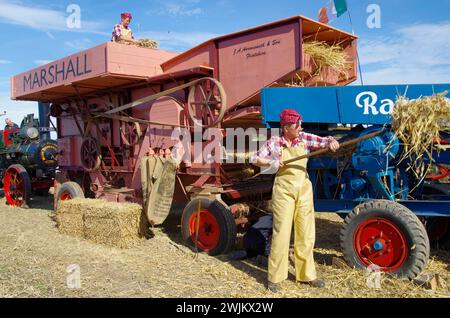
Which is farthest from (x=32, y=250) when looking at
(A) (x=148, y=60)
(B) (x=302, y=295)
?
(B) (x=302, y=295)

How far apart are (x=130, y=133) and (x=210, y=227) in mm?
2632

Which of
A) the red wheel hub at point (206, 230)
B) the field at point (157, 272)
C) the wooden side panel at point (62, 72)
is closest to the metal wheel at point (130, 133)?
the wooden side panel at point (62, 72)

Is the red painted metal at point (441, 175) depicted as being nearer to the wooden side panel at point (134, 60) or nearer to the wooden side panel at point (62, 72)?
the wooden side panel at point (134, 60)

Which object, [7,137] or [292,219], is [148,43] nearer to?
[292,219]

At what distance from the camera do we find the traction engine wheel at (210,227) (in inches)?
206

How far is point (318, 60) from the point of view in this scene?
5.51 metres

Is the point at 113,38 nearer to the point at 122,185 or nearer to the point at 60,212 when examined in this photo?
the point at 122,185

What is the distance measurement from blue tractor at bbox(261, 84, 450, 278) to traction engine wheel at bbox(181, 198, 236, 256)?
1168 millimetres

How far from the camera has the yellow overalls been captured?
13.0ft

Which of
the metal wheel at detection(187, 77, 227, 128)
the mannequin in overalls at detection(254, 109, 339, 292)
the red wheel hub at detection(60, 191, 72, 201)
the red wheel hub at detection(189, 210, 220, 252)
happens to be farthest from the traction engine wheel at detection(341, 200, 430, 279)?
the red wheel hub at detection(60, 191, 72, 201)

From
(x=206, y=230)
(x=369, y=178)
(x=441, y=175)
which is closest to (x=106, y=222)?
(x=206, y=230)

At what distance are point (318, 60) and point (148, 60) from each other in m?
2.80

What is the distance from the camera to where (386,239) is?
13.4ft

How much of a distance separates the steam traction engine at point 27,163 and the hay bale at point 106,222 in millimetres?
4165
